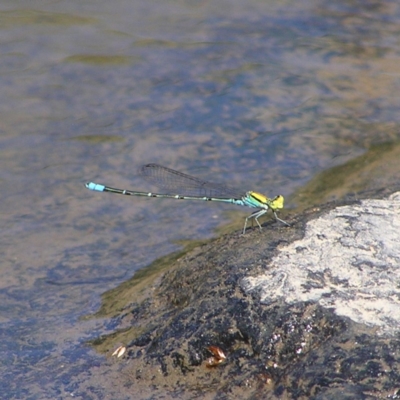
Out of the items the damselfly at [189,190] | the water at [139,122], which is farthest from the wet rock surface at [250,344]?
the damselfly at [189,190]

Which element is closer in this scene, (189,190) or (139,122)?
(189,190)

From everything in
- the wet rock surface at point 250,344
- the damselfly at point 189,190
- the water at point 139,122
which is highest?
the wet rock surface at point 250,344

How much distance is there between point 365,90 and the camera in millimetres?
A: 6648

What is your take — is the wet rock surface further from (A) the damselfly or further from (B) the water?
(A) the damselfly

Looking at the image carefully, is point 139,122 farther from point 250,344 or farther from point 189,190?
point 250,344

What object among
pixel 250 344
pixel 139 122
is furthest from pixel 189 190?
pixel 250 344

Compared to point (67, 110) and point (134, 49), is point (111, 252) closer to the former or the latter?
point (67, 110)

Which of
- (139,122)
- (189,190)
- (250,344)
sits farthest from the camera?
(139,122)

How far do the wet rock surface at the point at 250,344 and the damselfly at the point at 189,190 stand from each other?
95cm

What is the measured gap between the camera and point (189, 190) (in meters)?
4.65

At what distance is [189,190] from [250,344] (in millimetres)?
2173

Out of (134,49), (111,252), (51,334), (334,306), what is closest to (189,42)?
(134,49)

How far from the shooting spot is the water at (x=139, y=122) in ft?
13.4

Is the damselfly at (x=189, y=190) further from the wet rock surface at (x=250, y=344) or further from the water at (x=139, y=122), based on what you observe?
the wet rock surface at (x=250, y=344)
